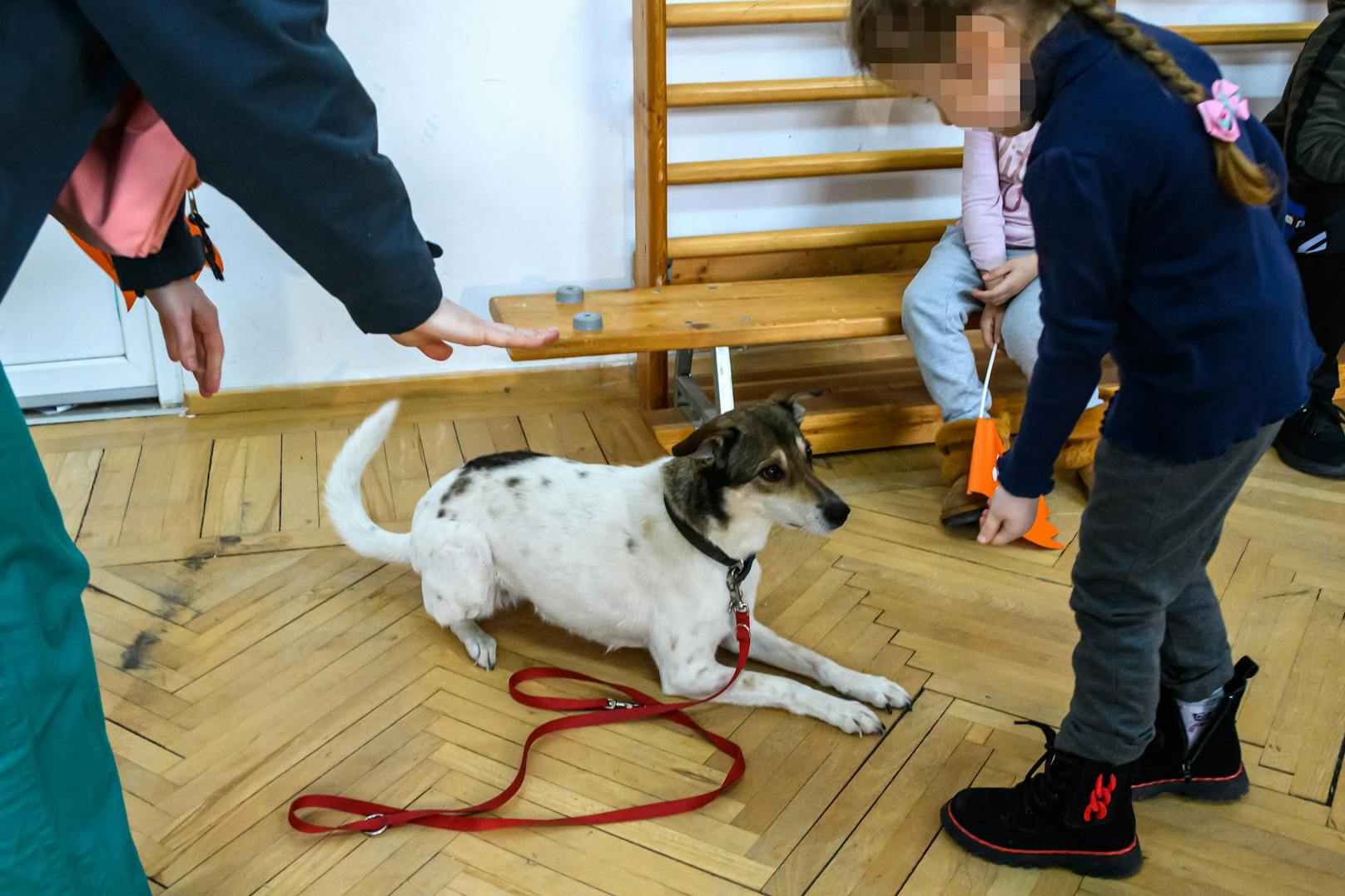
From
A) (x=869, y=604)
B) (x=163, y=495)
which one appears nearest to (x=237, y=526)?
(x=163, y=495)

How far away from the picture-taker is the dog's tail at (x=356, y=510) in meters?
2.03

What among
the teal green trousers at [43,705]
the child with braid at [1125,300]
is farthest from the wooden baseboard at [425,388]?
the teal green trousers at [43,705]

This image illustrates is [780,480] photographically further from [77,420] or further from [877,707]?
[77,420]

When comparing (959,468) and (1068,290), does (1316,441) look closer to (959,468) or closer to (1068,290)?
(959,468)

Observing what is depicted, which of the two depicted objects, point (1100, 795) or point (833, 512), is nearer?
point (1100, 795)

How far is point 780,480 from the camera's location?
177cm

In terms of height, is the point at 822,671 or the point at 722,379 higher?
the point at 722,379

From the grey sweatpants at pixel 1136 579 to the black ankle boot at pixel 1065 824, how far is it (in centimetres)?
4

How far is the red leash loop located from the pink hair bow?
1.00 meters

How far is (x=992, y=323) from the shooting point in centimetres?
257

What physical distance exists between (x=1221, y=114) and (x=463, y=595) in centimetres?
138

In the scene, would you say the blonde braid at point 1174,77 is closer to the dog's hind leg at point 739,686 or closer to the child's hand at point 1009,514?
the child's hand at point 1009,514

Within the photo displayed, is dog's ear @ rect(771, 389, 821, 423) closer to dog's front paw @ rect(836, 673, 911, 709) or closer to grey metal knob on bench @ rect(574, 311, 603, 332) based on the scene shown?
dog's front paw @ rect(836, 673, 911, 709)

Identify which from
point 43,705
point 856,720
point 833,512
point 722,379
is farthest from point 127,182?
point 722,379
